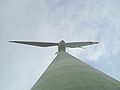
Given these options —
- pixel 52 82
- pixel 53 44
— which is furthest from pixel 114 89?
pixel 53 44

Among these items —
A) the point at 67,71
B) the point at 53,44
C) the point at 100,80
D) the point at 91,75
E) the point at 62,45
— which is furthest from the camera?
the point at 53,44

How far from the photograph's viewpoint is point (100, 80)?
9.37 metres

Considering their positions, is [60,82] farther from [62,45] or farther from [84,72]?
[62,45]

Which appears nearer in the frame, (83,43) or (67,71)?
(67,71)

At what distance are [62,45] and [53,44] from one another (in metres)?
5.35

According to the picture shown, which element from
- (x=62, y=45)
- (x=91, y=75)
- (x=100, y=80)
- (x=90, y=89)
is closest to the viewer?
(x=90, y=89)

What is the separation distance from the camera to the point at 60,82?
950 cm

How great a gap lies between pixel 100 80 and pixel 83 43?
2674cm

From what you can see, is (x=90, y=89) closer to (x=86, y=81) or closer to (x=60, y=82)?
(x=86, y=81)

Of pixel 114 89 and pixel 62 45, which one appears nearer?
pixel 114 89

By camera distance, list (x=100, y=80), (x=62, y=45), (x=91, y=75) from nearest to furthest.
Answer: (x=100, y=80), (x=91, y=75), (x=62, y=45)

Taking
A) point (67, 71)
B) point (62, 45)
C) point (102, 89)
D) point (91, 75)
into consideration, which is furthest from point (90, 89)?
point (62, 45)

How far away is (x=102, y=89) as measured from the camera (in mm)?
8172

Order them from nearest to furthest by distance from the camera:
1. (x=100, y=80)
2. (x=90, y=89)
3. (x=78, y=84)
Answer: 1. (x=90, y=89)
2. (x=78, y=84)
3. (x=100, y=80)
